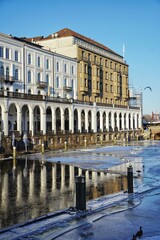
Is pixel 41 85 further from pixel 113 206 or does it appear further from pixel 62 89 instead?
pixel 113 206

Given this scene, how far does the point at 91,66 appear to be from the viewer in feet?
248

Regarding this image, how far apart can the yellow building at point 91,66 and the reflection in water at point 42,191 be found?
4913cm

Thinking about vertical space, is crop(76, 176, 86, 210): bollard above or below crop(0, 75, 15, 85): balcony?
below

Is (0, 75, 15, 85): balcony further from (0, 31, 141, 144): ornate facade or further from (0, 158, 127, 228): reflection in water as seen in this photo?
(0, 158, 127, 228): reflection in water

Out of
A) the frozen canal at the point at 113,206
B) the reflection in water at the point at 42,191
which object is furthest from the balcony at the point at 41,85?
the frozen canal at the point at 113,206

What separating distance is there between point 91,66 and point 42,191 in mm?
61204

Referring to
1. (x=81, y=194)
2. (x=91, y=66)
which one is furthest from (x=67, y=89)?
(x=81, y=194)

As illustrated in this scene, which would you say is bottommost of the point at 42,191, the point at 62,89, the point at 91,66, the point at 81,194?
the point at 42,191

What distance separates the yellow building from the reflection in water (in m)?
49.1

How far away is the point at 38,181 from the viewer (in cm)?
1997

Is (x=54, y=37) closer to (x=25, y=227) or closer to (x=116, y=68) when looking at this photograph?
(x=116, y=68)

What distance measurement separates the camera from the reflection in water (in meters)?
12.1

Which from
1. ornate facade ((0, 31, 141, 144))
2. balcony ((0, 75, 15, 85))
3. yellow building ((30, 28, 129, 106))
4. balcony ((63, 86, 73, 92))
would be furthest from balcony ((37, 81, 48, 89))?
yellow building ((30, 28, 129, 106))

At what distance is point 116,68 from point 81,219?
80782 mm
